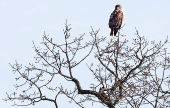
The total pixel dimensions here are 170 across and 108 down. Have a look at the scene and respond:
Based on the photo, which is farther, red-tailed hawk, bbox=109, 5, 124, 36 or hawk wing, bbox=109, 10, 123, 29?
hawk wing, bbox=109, 10, 123, 29

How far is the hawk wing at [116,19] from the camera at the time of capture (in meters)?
11.7

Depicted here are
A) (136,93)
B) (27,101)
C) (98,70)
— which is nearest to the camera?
(136,93)

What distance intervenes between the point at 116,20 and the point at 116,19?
58 millimetres

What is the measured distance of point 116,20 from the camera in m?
11.9

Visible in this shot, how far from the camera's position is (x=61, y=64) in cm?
888

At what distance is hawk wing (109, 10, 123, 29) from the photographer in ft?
38.4

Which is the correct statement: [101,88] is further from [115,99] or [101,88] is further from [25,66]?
[25,66]

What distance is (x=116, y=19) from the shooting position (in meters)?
11.9

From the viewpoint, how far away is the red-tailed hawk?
1157 centimetres

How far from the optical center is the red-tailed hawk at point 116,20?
11568 mm

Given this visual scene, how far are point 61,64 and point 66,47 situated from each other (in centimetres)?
52

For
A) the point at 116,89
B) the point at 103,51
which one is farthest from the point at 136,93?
the point at 103,51

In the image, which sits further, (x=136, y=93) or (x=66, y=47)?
(x=66, y=47)

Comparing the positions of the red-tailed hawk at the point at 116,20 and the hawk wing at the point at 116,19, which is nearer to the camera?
the red-tailed hawk at the point at 116,20
